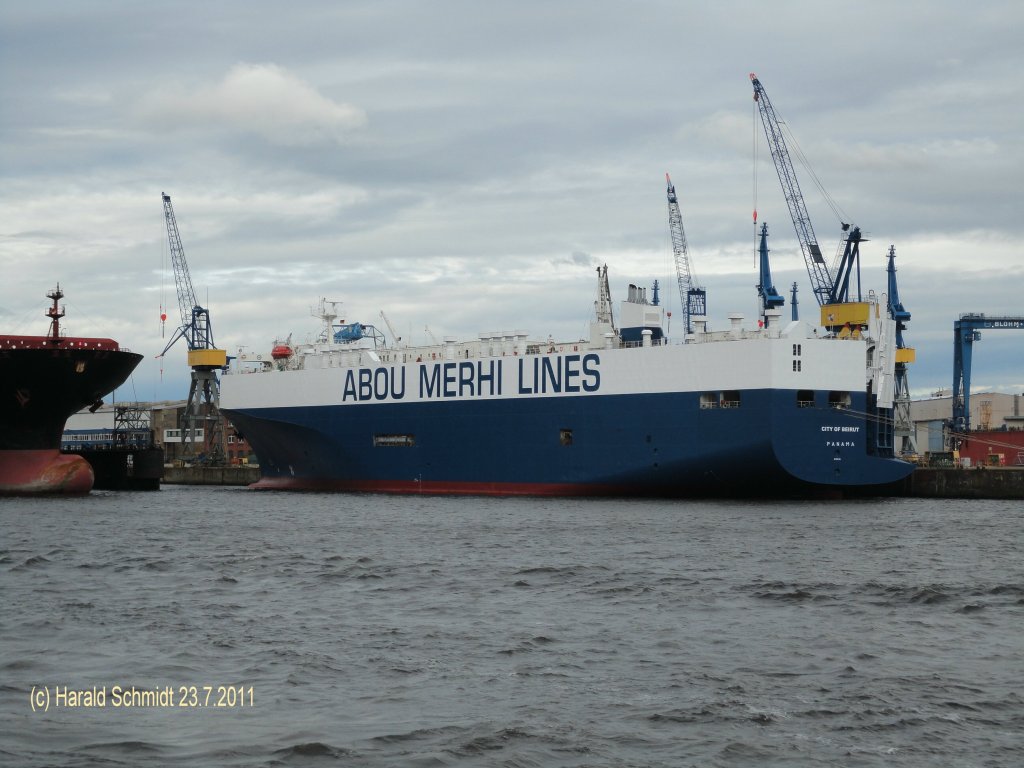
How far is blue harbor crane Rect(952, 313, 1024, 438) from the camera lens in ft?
241

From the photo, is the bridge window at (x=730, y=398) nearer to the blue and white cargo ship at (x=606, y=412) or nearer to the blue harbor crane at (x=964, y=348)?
the blue and white cargo ship at (x=606, y=412)

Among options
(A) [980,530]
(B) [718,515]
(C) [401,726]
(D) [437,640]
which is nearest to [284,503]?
(B) [718,515]

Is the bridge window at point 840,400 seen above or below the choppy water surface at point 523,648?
above

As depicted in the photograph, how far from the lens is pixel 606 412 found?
149 ft

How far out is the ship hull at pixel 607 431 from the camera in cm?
4228

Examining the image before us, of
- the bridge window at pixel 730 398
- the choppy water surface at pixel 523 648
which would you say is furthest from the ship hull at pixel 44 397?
the bridge window at pixel 730 398

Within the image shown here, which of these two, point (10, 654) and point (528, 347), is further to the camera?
point (528, 347)

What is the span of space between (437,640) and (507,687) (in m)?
2.79

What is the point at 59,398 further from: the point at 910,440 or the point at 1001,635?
the point at 910,440

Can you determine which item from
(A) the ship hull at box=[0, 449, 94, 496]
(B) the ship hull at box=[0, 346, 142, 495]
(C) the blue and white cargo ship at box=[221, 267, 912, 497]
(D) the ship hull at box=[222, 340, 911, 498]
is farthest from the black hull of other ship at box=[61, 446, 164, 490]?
(B) the ship hull at box=[0, 346, 142, 495]

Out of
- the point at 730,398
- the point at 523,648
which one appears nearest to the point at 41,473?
the point at 730,398

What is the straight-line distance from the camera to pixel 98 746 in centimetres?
1127

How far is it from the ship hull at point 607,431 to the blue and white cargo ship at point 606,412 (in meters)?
0.06

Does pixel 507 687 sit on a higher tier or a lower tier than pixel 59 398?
lower
